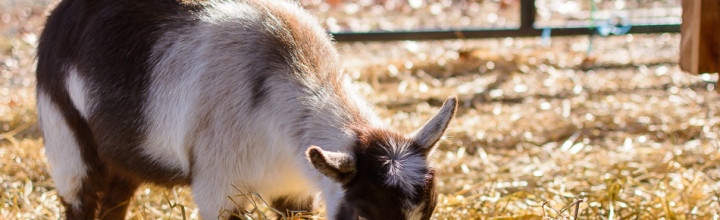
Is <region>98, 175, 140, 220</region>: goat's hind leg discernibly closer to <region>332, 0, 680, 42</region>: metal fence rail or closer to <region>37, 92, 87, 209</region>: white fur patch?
<region>37, 92, 87, 209</region>: white fur patch

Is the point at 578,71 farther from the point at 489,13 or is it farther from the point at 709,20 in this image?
the point at 709,20

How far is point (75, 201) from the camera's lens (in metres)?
3.72

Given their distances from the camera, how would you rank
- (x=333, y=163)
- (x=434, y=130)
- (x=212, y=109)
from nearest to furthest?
(x=333, y=163), (x=434, y=130), (x=212, y=109)

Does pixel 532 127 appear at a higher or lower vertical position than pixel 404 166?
lower

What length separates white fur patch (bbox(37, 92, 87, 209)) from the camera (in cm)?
361

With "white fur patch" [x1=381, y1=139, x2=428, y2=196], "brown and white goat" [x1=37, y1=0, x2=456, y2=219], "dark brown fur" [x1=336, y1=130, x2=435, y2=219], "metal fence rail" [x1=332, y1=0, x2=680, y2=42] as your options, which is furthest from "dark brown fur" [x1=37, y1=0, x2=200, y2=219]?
"metal fence rail" [x1=332, y1=0, x2=680, y2=42]

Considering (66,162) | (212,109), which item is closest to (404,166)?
(212,109)

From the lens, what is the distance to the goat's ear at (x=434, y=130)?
286 cm

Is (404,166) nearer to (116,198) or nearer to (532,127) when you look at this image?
(116,198)

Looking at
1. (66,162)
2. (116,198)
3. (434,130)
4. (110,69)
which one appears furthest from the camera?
(116,198)

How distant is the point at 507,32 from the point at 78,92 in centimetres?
478

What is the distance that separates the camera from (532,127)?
5812 millimetres

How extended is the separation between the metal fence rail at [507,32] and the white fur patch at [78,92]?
12.4 ft

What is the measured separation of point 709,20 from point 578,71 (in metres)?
3.92
